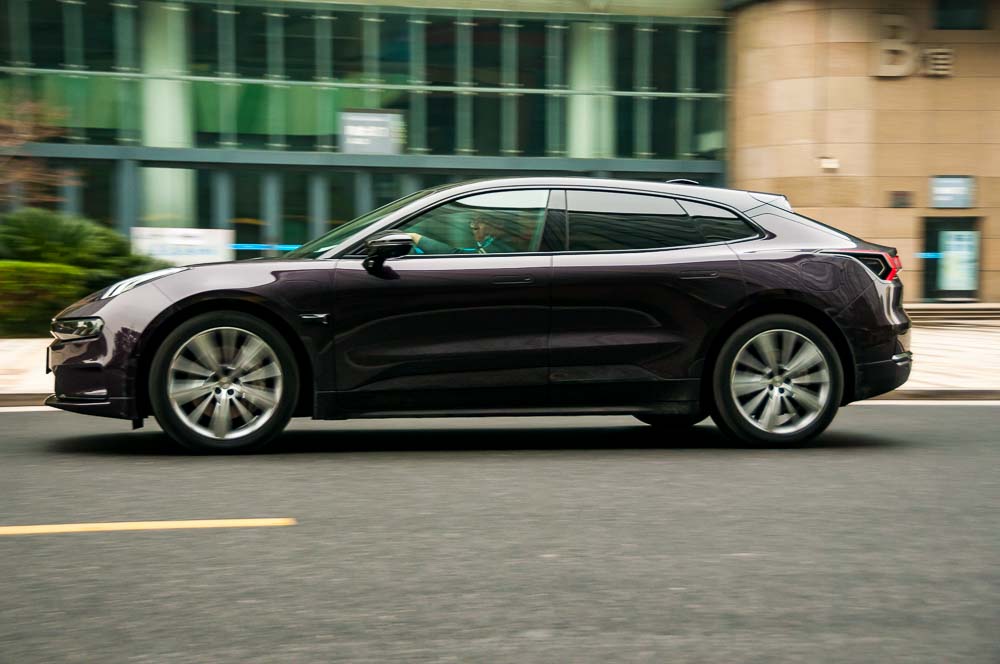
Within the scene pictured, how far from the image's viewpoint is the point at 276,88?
24.2 m

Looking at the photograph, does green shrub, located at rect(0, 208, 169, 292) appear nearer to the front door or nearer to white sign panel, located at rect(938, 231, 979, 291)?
the front door

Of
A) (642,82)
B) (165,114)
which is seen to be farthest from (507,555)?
(642,82)

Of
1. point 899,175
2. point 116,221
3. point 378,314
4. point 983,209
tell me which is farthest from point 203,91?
point 378,314

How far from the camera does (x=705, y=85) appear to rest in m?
26.2

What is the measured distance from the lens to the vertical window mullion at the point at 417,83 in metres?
24.8

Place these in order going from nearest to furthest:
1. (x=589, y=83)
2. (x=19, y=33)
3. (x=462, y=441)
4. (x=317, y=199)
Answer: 1. (x=462, y=441)
2. (x=19, y=33)
3. (x=317, y=199)
4. (x=589, y=83)

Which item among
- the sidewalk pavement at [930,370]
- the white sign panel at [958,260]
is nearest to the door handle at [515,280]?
the sidewalk pavement at [930,370]

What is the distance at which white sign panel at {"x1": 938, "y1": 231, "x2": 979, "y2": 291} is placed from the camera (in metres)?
25.2

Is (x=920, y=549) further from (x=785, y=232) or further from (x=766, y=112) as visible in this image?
Answer: (x=766, y=112)

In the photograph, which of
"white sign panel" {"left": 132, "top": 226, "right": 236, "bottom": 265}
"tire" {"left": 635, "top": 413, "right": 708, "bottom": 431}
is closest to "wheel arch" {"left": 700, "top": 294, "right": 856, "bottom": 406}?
"tire" {"left": 635, "top": 413, "right": 708, "bottom": 431}

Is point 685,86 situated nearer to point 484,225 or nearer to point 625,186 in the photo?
point 625,186

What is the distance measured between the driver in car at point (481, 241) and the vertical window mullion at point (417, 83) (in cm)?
1787

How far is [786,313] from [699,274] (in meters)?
0.60

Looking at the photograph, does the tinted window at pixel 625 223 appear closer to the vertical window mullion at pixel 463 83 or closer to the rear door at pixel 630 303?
the rear door at pixel 630 303
